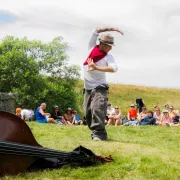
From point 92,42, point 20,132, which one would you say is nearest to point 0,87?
point 92,42

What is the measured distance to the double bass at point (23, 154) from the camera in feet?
19.2

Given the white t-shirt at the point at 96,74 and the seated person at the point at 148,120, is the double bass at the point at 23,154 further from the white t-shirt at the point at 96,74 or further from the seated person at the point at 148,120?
the seated person at the point at 148,120

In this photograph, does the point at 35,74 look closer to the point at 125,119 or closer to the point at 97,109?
the point at 125,119

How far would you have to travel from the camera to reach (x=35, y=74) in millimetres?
31703

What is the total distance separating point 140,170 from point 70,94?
26.8 meters

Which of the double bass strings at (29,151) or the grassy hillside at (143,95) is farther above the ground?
the grassy hillside at (143,95)

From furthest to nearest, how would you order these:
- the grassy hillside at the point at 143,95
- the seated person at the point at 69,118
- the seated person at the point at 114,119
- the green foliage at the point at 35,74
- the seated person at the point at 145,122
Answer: the grassy hillside at the point at 143,95
the green foliage at the point at 35,74
the seated person at the point at 69,118
the seated person at the point at 114,119
the seated person at the point at 145,122

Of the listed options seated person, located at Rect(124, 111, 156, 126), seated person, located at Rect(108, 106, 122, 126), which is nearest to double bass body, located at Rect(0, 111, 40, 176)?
seated person, located at Rect(124, 111, 156, 126)

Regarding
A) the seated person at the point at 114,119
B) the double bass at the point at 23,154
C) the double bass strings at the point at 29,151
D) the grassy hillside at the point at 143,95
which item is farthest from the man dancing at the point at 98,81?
the grassy hillside at the point at 143,95

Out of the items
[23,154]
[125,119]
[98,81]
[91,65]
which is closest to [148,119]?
[125,119]

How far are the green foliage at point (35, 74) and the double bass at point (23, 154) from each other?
2319cm

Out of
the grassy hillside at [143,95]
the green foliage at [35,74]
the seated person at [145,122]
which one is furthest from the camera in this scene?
the grassy hillside at [143,95]

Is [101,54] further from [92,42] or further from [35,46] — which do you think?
[35,46]

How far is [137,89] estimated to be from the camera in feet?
226
